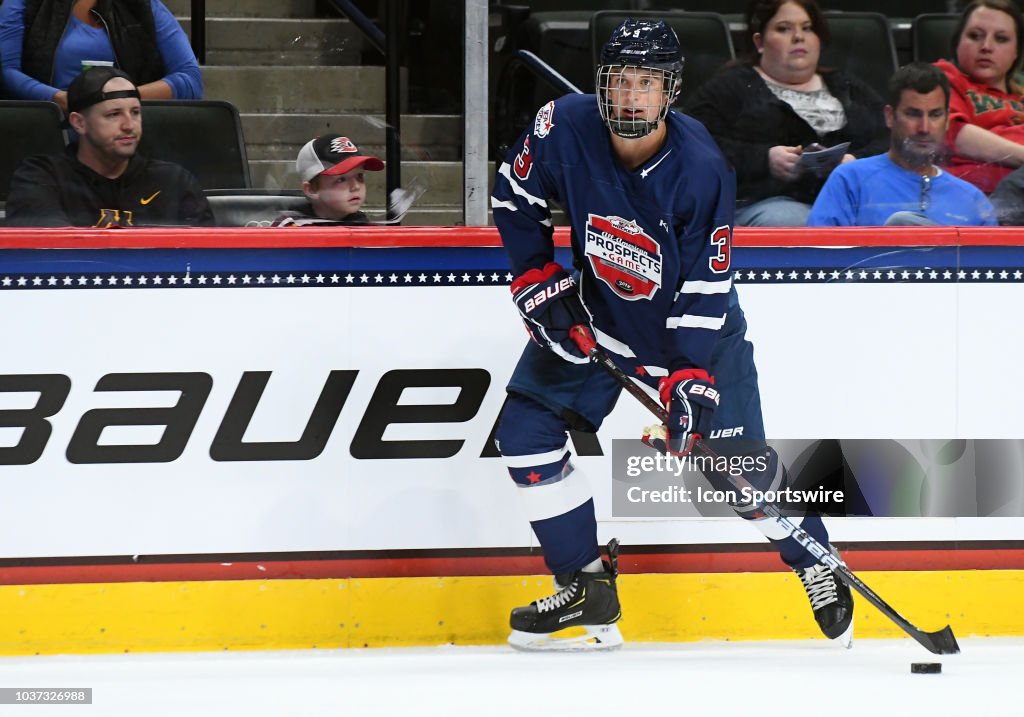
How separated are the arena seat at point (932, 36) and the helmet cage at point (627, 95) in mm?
826

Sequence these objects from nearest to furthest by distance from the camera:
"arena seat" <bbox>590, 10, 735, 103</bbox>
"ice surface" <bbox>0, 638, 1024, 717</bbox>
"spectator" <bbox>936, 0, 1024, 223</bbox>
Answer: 1. "ice surface" <bbox>0, 638, 1024, 717</bbox>
2. "arena seat" <bbox>590, 10, 735, 103</bbox>
3. "spectator" <bbox>936, 0, 1024, 223</bbox>

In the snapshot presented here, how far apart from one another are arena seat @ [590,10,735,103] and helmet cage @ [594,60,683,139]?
15.0 inches

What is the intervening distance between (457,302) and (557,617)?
0.71 m

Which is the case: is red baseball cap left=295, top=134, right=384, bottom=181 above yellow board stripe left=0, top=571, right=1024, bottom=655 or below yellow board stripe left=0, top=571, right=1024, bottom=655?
above

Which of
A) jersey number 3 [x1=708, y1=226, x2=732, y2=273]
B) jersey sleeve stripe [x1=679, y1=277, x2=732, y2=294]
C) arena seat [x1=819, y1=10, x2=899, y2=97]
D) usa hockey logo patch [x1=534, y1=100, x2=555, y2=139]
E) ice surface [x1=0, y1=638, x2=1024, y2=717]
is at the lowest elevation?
ice surface [x1=0, y1=638, x2=1024, y2=717]

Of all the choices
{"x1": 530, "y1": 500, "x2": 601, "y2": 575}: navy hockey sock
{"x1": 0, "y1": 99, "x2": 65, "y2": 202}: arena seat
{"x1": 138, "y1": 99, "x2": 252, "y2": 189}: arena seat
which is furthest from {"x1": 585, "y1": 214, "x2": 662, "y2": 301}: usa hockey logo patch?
{"x1": 0, "y1": 99, "x2": 65, "y2": 202}: arena seat

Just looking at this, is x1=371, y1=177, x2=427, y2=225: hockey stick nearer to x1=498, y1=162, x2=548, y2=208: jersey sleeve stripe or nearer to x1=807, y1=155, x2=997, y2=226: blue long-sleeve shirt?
x1=498, y1=162, x2=548, y2=208: jersey sleeve stripe

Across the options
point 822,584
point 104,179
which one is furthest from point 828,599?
point 104,179

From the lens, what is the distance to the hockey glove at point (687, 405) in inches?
114

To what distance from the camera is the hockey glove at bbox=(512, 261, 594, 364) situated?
2.98 meters

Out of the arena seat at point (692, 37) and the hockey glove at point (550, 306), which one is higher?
the arena seat at point (692, 37)

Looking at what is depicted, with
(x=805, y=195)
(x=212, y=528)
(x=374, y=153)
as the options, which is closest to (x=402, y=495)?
(x=212, y=528)
